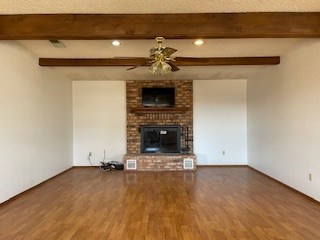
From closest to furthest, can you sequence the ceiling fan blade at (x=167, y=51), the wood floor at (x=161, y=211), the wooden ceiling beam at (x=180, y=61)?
1. the wood floor at (x=161, y=211)
2. the ceiling fan blade at (x=167, y=51)
3. the wooden ceiling beam at (x=180, y=61)

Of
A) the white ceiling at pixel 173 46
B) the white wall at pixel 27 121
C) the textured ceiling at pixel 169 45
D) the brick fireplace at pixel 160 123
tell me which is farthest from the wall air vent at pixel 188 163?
the white wall at pixel 27 121

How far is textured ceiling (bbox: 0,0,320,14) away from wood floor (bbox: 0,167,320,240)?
8.79 feet

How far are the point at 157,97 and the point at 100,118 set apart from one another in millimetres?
1751

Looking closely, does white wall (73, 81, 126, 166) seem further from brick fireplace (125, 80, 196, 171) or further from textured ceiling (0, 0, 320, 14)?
textured ceiling (0, 0, 320, 14)

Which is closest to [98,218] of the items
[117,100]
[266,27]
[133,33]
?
[133,33]

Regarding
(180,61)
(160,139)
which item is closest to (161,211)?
(180,61)

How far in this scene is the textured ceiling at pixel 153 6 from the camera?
10.5 feet

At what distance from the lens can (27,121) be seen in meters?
5.00

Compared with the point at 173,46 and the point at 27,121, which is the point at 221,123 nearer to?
the point at 173,46

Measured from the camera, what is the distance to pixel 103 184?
5.62 meters

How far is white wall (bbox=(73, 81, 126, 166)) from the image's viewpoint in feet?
25.6

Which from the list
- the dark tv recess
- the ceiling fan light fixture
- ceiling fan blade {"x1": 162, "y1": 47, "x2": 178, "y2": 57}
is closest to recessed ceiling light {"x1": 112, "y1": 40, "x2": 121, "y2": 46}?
the ceiling fan light fixture

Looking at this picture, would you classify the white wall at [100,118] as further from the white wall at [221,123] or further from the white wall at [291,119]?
the white wall at [291,119]

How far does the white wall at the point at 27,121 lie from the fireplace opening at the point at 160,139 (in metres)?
2.21
